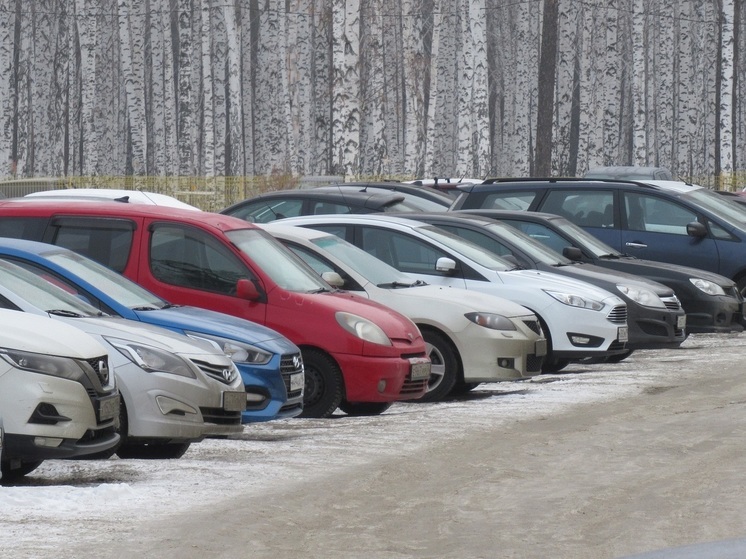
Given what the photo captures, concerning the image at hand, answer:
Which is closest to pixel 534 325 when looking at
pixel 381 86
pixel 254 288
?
pixel 254 288

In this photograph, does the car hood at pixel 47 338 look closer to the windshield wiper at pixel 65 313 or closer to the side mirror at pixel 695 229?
the windshield wiper at pixel 65 313

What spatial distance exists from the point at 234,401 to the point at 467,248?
5560 mm

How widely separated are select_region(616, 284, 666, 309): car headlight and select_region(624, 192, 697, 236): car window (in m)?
2.92

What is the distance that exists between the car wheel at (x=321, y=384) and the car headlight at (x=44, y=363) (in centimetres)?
383

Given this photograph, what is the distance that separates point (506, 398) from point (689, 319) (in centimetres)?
492

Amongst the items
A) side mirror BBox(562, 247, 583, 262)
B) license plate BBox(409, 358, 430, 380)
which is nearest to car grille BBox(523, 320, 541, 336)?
license plate BBox(409, 358, 430, 380)

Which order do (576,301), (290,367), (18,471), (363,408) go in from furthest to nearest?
(576,301)
(363,408)
(290,367)
(18,471)

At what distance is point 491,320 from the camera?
1375 centimetres

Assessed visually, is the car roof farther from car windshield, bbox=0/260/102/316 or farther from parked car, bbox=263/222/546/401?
car windshield, bbox=0/260/102/316

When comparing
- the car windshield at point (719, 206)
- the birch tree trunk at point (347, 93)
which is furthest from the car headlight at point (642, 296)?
the birch tree trunk at point (347, 93)

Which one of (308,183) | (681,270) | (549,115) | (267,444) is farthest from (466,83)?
(267,444)

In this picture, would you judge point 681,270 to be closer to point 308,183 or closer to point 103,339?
point 103,339

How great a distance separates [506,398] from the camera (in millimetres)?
13805

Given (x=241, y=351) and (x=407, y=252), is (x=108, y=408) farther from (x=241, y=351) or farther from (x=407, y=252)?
(x=407, y=252)
